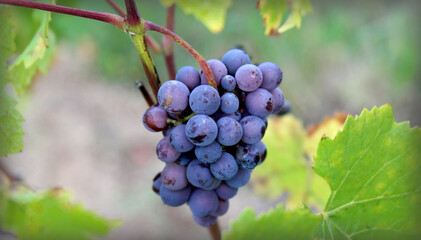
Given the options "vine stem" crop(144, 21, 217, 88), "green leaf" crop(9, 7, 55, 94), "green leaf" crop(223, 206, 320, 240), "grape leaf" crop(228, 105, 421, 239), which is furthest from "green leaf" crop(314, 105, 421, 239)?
"green leaf" crop(9, 7, 55, 94)

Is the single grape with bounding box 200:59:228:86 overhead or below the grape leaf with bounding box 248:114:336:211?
below

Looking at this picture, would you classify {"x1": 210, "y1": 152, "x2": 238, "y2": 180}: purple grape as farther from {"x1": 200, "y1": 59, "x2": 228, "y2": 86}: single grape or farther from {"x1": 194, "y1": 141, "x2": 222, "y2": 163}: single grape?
{"x1": 200, "y1": 59, "x2": 228, "y2": 86}: single grape

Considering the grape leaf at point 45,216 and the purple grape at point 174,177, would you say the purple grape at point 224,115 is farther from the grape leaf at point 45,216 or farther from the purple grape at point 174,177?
the grape leaf at point 45,216

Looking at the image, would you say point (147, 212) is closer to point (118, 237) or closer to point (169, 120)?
point (118, 237)

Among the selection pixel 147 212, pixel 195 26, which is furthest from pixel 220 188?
pixel 195 26

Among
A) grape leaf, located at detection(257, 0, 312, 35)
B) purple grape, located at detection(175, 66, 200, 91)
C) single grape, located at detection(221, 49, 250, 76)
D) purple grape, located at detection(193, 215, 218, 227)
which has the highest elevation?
grape leaf, located at detection(257, 0, 312, 35)

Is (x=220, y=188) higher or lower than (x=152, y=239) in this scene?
lower

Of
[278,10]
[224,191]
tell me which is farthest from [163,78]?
[224,191]


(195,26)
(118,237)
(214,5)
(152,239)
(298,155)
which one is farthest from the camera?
(195,26)
